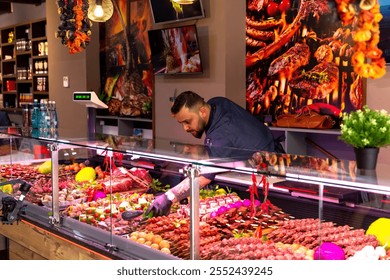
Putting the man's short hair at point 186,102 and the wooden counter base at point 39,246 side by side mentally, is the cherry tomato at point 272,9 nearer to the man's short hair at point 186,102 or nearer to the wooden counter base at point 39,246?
the man's short hair at point 186,102

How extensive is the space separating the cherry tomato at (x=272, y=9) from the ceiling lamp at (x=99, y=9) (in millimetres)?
1841

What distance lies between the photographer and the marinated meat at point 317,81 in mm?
5859

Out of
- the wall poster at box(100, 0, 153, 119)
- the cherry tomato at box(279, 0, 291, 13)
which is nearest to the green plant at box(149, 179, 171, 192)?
the cherry tomato at box(279, 0, 291, 13)

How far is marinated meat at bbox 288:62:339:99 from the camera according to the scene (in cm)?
586

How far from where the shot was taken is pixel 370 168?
249 centimetres

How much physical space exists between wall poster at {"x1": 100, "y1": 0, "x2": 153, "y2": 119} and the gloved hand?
16.2ft

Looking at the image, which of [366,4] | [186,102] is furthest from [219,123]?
[366,4]

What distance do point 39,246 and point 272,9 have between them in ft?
13.2

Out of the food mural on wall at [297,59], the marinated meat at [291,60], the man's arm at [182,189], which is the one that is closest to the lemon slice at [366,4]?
the man's arm at [182,189]

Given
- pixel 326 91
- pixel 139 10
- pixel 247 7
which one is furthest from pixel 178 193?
pixel 139 10

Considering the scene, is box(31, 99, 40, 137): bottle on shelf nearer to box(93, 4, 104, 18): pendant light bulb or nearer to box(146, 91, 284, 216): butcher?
box(146, 91, 284, 216): butcher

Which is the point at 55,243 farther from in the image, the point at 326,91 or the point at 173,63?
the point at 173,63

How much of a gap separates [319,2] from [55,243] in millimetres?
3912

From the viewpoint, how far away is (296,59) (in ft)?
20.4
